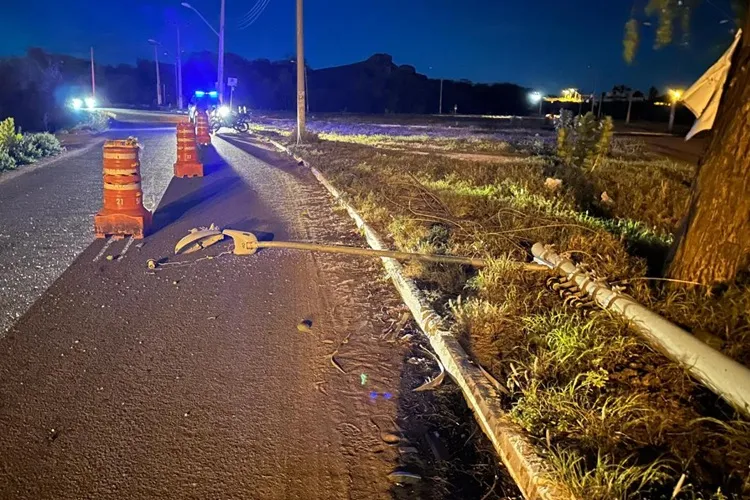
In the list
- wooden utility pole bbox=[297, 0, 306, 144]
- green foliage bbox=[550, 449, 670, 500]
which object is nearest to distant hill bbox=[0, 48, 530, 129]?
wooden utility pole bbox=[297, 0, 306, 144]

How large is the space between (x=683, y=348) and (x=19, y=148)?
19.8m

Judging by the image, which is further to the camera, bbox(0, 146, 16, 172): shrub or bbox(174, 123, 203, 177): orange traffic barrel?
bbox(0, 146, 16, 172): shrub

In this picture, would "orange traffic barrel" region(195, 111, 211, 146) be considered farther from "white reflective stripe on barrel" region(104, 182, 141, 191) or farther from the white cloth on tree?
the white cloth on tree

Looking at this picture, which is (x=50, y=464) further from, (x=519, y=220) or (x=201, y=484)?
(x=519, y=220)

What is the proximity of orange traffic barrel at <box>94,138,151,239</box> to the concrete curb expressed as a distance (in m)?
4.50

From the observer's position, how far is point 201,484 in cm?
325

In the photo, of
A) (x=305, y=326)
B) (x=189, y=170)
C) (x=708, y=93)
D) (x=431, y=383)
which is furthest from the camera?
(x=189, y=170)

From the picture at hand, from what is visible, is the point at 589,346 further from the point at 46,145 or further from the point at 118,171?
the point at 46,145

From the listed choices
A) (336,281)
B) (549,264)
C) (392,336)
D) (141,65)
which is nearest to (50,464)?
(392,336)

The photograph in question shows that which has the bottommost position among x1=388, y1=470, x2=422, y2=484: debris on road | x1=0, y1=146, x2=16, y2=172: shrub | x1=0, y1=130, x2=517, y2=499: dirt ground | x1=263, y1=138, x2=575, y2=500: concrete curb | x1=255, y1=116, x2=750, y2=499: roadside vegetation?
x1=388, y1=470, x2=422, y2=484: debris on road

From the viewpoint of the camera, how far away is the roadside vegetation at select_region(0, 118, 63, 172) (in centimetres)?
1638

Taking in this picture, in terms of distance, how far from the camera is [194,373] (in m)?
4.51

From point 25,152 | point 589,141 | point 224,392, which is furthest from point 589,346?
point 25,152

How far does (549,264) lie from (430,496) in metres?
3.46
